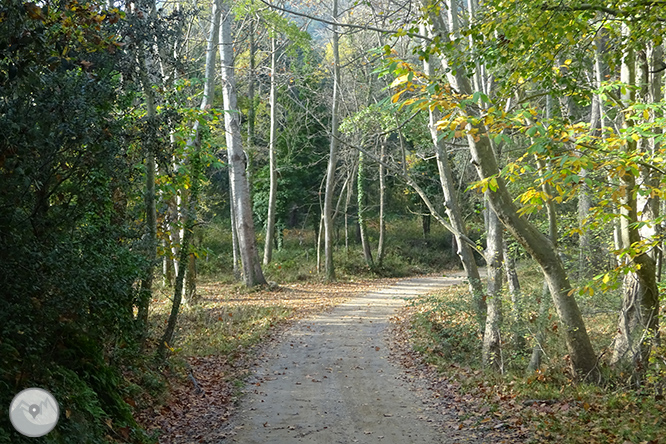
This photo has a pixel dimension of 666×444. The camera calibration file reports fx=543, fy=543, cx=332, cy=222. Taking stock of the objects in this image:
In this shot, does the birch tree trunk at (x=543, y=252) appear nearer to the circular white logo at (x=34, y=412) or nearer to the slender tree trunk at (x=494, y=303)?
the slender tree trunk at (x=494, y=303)

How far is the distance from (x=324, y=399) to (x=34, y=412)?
180 inches

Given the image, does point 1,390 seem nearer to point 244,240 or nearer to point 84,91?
point 84,91

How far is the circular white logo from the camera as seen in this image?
4.47 meters

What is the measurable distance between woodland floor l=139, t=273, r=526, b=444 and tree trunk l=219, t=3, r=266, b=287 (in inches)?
277

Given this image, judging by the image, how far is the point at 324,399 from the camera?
839 cm

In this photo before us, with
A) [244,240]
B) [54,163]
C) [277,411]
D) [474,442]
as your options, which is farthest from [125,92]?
[244,240]

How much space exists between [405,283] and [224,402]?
20.1 meters

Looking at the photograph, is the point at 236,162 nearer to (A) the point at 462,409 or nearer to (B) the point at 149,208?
(B) the point at 149,208

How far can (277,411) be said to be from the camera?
25.4 feet

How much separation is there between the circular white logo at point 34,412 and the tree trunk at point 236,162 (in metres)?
14.2

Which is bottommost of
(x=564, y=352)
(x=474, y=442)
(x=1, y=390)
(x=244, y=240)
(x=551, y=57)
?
(x=474, y=442)

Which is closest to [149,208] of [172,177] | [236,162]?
[172,177]

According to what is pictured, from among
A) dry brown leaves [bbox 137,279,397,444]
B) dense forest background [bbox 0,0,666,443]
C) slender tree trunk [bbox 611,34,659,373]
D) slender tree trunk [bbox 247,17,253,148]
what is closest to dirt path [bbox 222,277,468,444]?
dry brown leaves [bbox 137,279,397,444]

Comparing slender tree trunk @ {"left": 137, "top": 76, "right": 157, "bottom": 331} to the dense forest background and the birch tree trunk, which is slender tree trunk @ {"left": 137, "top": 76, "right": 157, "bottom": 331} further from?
the birch tree trunk
